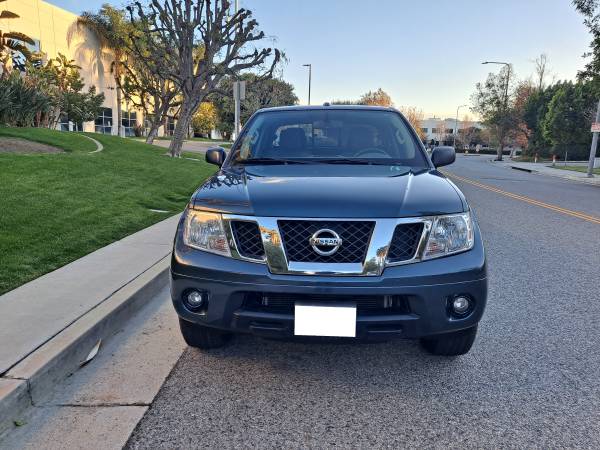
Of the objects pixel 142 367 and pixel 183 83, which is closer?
pixel 142 367

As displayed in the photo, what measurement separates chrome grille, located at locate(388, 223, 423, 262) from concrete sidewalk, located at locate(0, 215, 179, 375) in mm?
2193

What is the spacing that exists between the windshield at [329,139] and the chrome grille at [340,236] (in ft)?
3.72

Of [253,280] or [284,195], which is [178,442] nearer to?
[253,280]

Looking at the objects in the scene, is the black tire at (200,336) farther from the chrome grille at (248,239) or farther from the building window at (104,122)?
the building window at (104,122)

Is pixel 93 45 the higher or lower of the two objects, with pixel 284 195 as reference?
higher

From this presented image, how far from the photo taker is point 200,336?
10.4ft

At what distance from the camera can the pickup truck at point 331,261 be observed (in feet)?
8.30

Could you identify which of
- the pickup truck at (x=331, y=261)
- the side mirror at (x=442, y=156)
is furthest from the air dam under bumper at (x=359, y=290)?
the side mirror at (x=442, y=156)

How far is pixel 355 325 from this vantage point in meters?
2.53

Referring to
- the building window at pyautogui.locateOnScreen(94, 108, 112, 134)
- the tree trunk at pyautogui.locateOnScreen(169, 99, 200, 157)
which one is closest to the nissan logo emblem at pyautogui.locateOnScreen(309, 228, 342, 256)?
the tree trunk at pyautogui.locateOnScreen(169, 99, 200, 157)

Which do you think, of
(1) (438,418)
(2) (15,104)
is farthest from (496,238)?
(2) (15,104)

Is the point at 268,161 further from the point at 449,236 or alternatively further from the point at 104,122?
the point at 104,122

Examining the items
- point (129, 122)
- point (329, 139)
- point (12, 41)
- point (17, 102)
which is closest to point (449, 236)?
point (329, 139)

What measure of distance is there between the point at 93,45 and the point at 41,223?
1680 inches
